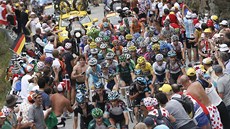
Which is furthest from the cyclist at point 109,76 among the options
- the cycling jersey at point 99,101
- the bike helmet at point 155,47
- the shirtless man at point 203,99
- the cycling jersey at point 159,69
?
the shirtless man at point 203,99

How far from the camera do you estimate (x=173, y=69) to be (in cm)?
1686

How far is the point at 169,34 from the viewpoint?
792 inches

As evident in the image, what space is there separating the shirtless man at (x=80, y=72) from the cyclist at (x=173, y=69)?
2.27 metres

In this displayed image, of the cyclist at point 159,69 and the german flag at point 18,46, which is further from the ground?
the cyclist at point 159,69

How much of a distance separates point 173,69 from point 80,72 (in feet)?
8.22

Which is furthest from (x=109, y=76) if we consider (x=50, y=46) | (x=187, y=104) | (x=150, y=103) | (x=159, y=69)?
(x=187, y=104)

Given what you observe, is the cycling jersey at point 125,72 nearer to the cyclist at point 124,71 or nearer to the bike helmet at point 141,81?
the cyclist at point 124,71

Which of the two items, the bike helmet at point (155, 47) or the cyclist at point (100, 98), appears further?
the bike helmet at point (155, 47)

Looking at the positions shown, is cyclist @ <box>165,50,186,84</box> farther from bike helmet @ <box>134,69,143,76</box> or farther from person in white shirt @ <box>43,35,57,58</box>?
person in white shirt @ <box>43,35,57,58</box>

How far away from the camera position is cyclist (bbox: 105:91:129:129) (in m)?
14.0

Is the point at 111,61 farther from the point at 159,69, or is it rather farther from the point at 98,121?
the point at 98,121

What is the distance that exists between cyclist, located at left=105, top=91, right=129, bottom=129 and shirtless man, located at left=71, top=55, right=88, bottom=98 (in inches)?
135

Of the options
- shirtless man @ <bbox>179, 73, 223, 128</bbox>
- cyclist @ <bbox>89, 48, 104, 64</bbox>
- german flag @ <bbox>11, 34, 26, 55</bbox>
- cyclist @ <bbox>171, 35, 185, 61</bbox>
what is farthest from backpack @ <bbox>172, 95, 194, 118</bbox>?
german flag @ <bbox>11, 34, 26, 55</bbox>

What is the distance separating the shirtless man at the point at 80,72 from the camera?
1753 cm
